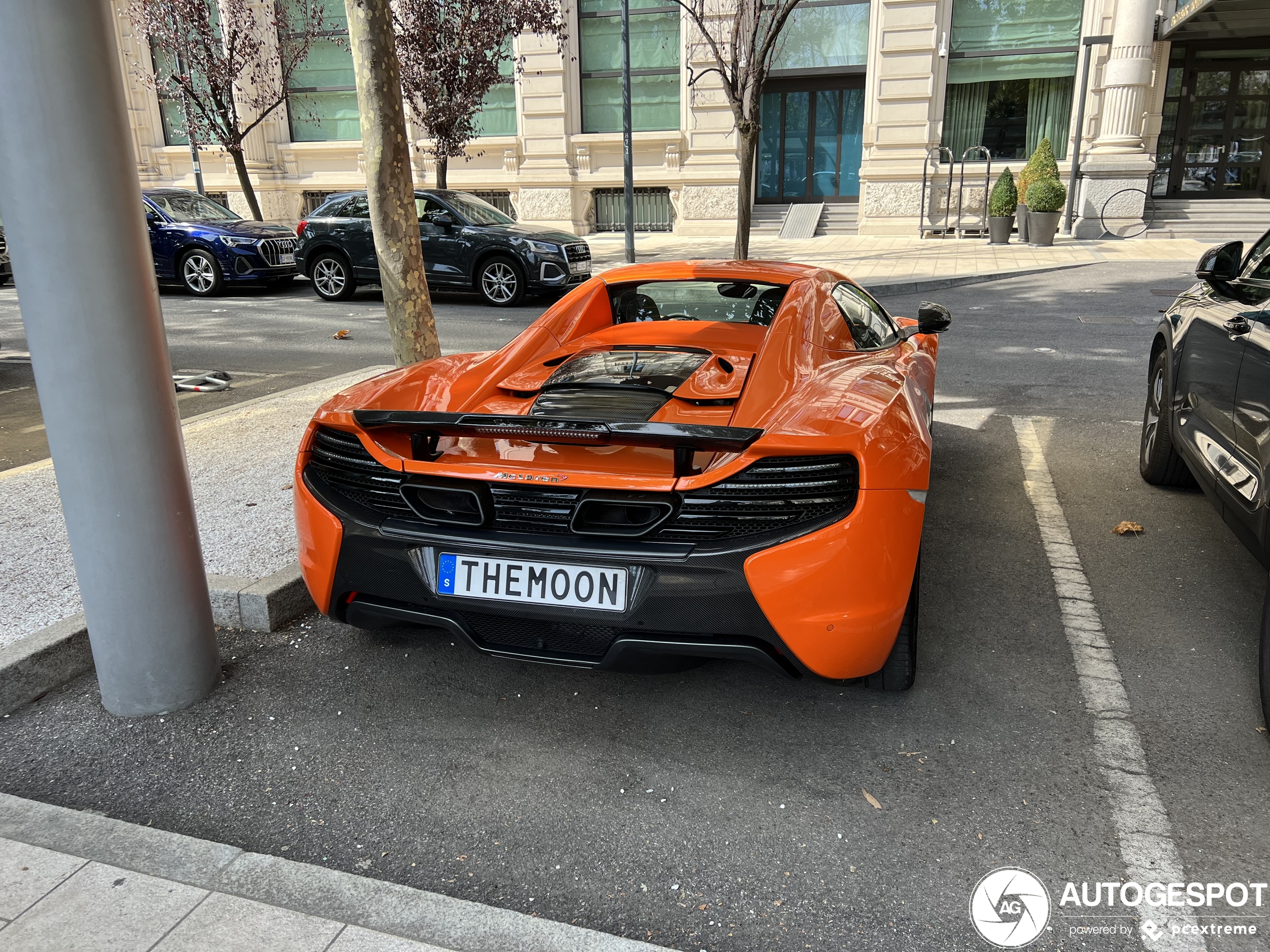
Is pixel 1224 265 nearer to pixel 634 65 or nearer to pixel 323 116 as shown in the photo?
pixel 634 65

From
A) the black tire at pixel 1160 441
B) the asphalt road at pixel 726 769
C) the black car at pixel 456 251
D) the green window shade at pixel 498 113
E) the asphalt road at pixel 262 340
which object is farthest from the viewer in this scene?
the green window shade at pixel 498 113

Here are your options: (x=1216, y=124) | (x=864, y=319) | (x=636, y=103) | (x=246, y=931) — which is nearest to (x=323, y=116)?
(x=636, y=103)

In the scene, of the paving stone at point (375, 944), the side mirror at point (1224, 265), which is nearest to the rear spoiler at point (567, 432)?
the paving stone at point (375, 944)

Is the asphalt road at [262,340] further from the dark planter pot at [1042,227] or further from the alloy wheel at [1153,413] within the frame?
the dark planter pot at [1042,227]

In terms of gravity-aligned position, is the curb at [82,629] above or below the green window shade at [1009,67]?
below

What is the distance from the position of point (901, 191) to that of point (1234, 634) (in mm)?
19529

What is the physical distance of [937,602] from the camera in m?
3.68

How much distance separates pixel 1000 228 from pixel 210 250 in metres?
14.5

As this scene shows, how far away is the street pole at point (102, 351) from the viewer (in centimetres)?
246

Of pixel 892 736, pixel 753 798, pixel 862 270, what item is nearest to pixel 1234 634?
pixel 892 736

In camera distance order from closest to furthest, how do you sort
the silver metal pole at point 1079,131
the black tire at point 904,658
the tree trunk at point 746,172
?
the black tire at point 904,658
the tree trunk at point 746,172
the silver metal pole at point 1079,131

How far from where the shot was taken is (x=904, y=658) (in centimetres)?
293

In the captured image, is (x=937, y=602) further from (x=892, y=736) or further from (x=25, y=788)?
(x=25, y=788)

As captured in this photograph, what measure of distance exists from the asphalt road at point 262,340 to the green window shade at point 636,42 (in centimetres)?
1090
